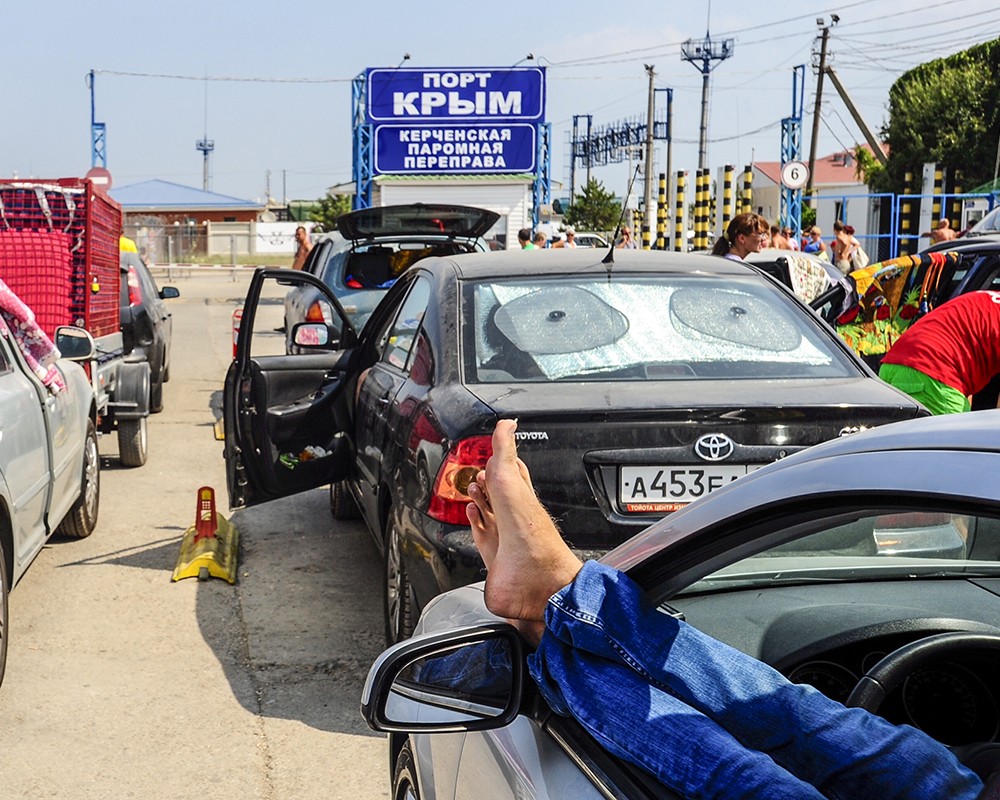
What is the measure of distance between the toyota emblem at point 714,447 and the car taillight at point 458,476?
0.70 m

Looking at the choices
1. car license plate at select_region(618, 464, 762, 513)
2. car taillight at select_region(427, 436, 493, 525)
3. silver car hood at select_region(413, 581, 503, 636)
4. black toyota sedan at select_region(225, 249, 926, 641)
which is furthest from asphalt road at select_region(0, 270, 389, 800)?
silver car hood at select_region(413, 581, 503, 636)

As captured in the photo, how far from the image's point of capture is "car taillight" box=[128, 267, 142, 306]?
477 inches

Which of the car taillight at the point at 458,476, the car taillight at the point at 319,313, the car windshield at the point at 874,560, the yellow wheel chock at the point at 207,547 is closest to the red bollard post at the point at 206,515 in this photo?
the yellow wheel chock at the point at 207,547

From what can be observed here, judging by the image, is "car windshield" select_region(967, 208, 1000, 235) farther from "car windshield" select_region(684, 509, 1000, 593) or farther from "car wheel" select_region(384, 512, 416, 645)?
"car windshield" select_region(684, 509, 1000, 593)

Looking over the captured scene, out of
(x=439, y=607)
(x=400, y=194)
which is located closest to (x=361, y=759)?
(x=439, y=607)

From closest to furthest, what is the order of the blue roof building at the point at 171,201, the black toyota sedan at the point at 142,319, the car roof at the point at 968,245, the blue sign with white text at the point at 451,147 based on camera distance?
the car roof at the point at 968,245, the black toyota sedan at the point at 142,319, the blue sign with white text at the point at 451,147, the blue roof building at the point at 171,201

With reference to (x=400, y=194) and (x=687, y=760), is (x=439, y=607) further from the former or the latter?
(x=400, y=194)

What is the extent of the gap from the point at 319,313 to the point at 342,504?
3513 millimetres

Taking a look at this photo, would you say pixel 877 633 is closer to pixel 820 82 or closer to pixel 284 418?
pixel 284 418

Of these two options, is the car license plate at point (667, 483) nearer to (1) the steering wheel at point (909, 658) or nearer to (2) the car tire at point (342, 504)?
(1) the steering wheel at point (909, 658)

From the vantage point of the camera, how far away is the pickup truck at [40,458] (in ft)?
17.0

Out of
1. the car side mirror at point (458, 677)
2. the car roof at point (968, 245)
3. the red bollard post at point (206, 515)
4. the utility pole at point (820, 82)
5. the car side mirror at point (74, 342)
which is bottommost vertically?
the red bollard post at point (206, 515)

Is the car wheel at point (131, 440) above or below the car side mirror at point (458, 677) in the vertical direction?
below

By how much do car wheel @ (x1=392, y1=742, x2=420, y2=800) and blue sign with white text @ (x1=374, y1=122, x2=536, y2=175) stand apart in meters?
26.7
